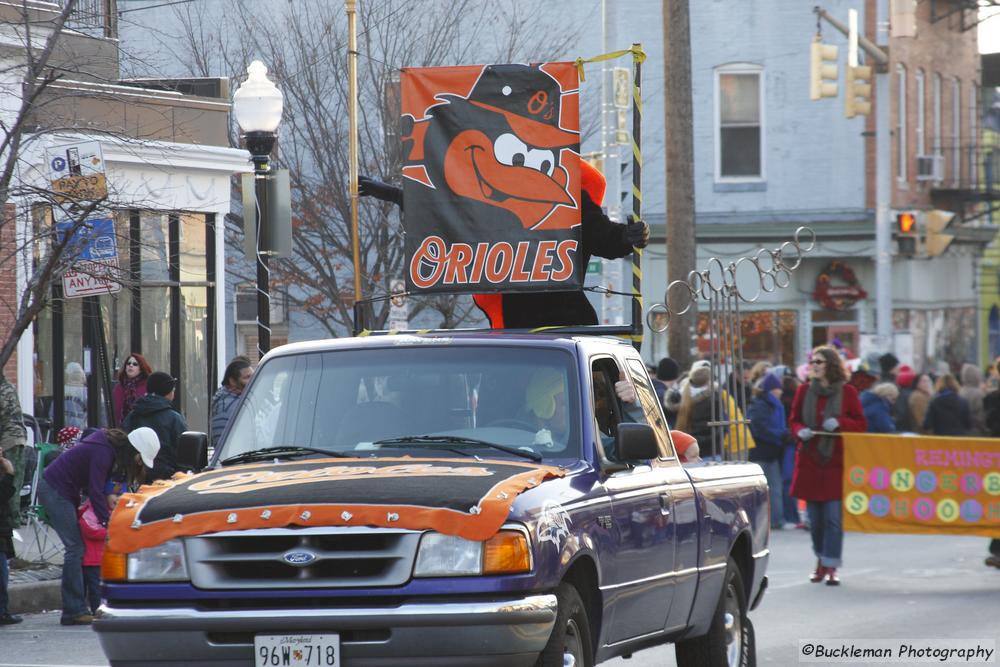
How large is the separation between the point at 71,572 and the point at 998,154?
32.5m

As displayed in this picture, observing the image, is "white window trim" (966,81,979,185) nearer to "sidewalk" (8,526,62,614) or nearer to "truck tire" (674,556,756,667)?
"sidewalk" (8,526,62,614)

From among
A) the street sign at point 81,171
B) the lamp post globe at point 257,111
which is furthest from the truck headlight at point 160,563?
the lamp post globe at point 257,111

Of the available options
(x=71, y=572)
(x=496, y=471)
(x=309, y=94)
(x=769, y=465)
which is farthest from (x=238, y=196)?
(x=496, y=471)

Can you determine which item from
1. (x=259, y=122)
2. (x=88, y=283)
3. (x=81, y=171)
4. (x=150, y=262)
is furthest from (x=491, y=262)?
(x=150, y=262)

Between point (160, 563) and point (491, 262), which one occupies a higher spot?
point (491, 262)

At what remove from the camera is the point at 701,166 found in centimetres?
3594

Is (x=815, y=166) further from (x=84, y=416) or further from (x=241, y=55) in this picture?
(x=84, y=416)

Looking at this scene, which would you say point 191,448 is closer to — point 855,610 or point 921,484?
point 855,610

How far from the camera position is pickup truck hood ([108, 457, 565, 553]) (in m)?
6.49

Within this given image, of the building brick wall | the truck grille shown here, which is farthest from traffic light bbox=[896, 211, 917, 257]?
the truck grille

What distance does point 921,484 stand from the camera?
16453 millimetres

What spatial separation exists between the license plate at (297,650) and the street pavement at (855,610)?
4467 millimetres

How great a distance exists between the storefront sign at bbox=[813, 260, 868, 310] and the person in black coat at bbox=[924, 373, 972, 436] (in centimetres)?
1578

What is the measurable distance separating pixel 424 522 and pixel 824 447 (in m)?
9.44
